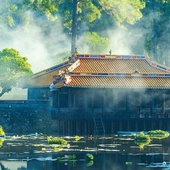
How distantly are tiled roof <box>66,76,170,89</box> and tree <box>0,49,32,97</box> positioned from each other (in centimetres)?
728

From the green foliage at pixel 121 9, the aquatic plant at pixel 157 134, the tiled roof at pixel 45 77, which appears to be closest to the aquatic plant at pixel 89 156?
the aquatic plant at pixel 157 134

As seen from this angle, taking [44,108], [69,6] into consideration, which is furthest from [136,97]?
[69,6]

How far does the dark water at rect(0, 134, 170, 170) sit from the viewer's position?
6888 cm

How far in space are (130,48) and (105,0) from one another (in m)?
42.6

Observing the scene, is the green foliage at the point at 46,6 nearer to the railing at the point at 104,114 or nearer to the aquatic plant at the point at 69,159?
the railing at the point at 104,114

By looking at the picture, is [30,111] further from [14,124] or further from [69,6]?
[69,6]

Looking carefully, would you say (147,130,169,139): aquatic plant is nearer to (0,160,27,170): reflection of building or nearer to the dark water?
the dark water

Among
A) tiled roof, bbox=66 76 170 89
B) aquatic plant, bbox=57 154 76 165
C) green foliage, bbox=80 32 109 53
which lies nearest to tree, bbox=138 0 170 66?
green foliage, bbox=80 32 109 53

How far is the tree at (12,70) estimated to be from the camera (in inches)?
4035

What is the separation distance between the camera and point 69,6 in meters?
138

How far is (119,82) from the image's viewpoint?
98.8 metres

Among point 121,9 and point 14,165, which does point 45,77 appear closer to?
point 121,9

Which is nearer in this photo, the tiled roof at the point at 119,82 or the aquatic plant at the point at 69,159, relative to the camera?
the aquatic plant at the point at 69,159

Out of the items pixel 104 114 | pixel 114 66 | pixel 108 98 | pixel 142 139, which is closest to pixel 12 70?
pixel 114 66
